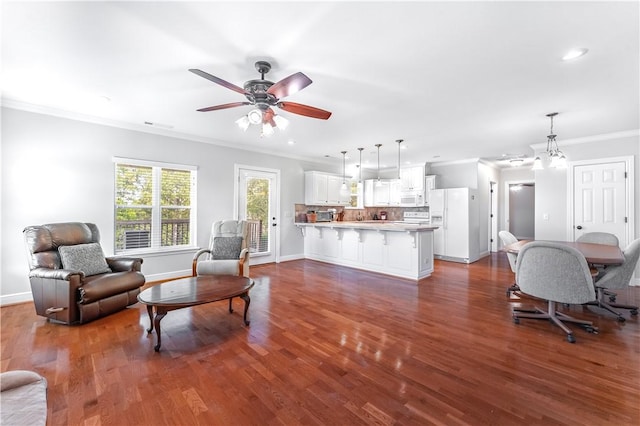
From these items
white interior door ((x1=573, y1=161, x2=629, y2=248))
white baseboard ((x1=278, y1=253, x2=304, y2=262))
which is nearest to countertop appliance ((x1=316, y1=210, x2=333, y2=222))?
white baseboard ((x1=278, y1=253, x2=304, y2=262))

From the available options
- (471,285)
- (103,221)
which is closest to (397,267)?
(471,285)

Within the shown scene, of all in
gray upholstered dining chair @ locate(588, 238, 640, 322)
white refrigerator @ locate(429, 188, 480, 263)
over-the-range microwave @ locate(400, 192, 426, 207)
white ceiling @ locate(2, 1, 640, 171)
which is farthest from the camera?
over-the-range microwave @ locate(400, 192, 426, 207)

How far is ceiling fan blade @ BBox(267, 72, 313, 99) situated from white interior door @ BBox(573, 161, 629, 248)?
5414 mm

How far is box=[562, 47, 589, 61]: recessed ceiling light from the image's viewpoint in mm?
2174

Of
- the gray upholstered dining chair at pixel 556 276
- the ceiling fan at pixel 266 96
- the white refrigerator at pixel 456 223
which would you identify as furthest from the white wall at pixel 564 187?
the ceiling fan at pixel 266 96

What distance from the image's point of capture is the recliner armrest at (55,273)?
2.81m

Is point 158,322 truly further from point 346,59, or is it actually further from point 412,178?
point 412,178

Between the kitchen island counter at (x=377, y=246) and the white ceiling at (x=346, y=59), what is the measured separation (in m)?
1.97

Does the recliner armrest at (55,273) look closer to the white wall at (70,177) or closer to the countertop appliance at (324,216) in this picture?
the white wall at (70,177)

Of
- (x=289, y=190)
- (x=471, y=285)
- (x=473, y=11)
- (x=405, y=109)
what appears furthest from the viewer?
(x=289, y=190)

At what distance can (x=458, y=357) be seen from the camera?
7.34ft

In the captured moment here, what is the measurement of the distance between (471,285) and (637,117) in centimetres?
324

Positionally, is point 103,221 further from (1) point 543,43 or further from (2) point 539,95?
(2) point 539,95

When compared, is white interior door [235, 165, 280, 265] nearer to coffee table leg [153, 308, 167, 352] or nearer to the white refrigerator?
coffee table leg [153, 308, 167, 352]
